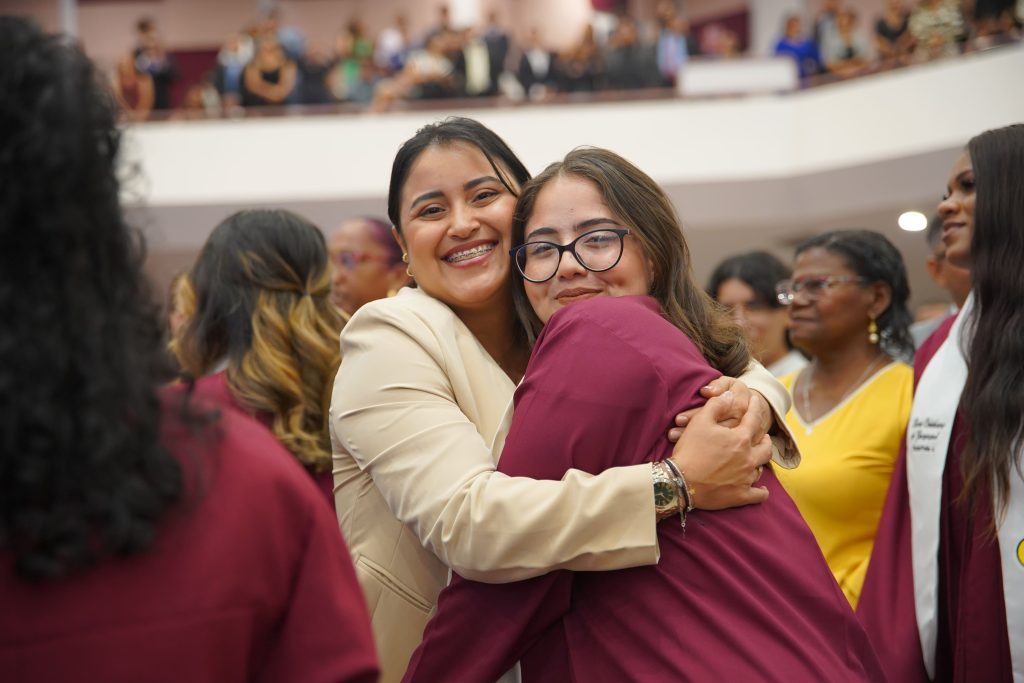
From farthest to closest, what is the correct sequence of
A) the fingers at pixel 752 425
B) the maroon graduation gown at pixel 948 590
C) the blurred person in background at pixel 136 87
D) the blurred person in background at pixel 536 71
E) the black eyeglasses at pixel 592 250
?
the blurred person in background at pixel 536 71
the blurred person in background at pixel 136 87
the maroon graduation gown at pixel 948 590
the black eyeglasses at pixel 592 250
the fingers at pixel 752 425

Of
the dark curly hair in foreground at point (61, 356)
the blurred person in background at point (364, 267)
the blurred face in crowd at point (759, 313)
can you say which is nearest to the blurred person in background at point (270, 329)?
the blurred person in background at point (364, 267)

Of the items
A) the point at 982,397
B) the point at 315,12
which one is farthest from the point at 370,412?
the point at 315,12

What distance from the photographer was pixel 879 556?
3287 millimetres

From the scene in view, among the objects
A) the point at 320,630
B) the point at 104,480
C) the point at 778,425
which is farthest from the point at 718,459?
Result: the point at 104,480

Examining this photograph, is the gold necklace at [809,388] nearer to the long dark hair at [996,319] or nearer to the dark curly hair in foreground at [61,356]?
the long dark hair at [996,319]

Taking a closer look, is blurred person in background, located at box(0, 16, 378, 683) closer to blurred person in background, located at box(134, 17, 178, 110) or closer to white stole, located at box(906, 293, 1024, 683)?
white stole, located at box(906, 293, 1024, 683)

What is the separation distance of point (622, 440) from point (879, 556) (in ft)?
5.09

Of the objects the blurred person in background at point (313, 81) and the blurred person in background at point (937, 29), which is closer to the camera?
the blurred person in background at point (937, 29)

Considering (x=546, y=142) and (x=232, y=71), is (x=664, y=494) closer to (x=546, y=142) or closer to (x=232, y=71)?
(x=546, y=142)

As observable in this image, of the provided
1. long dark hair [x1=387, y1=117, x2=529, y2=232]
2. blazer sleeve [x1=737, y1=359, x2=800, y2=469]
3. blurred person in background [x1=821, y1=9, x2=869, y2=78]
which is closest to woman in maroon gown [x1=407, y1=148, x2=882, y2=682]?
blazer sleeve [x1=737, y1=359, x2=800, y2=469]

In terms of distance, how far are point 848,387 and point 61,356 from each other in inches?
130

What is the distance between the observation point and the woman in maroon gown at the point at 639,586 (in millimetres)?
1913

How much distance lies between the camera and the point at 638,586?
78.1 inches

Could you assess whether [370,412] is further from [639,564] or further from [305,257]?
[305,257]
